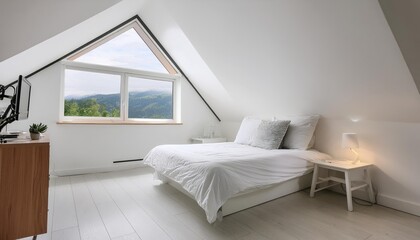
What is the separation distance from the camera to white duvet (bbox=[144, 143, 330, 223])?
1.74 meters

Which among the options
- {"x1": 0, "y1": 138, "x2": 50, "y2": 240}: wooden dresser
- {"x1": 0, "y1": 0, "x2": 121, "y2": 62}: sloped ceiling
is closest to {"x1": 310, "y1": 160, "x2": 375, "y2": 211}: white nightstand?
{"x1": 0, "y1": 138, "x2": 50, "y2": 240}: wooden dresser

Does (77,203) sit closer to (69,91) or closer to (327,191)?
(69,91)

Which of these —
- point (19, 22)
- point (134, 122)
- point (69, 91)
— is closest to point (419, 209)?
point (134, 122)

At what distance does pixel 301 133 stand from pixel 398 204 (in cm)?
119

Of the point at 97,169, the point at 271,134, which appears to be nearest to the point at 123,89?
the point at 97,169

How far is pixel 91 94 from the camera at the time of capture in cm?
358

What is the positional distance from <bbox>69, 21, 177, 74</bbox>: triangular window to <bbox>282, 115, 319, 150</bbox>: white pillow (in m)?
2.61

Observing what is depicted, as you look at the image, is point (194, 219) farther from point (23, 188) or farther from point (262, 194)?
point (23, 188)

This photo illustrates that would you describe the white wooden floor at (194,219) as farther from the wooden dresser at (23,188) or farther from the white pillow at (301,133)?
the white pillow at (301,133)

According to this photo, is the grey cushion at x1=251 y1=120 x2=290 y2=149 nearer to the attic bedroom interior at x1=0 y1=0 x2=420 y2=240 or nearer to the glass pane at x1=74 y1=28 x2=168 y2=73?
the attic bedroom interior at x1=0 y1=0 x2=420 y2=240

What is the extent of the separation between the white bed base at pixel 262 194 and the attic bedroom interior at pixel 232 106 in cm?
2

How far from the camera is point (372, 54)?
71.9 inches


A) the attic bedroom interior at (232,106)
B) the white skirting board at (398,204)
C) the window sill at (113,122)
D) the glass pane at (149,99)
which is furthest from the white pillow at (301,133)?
the glass pane at (149,99)

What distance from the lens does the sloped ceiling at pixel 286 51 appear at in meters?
1.79
